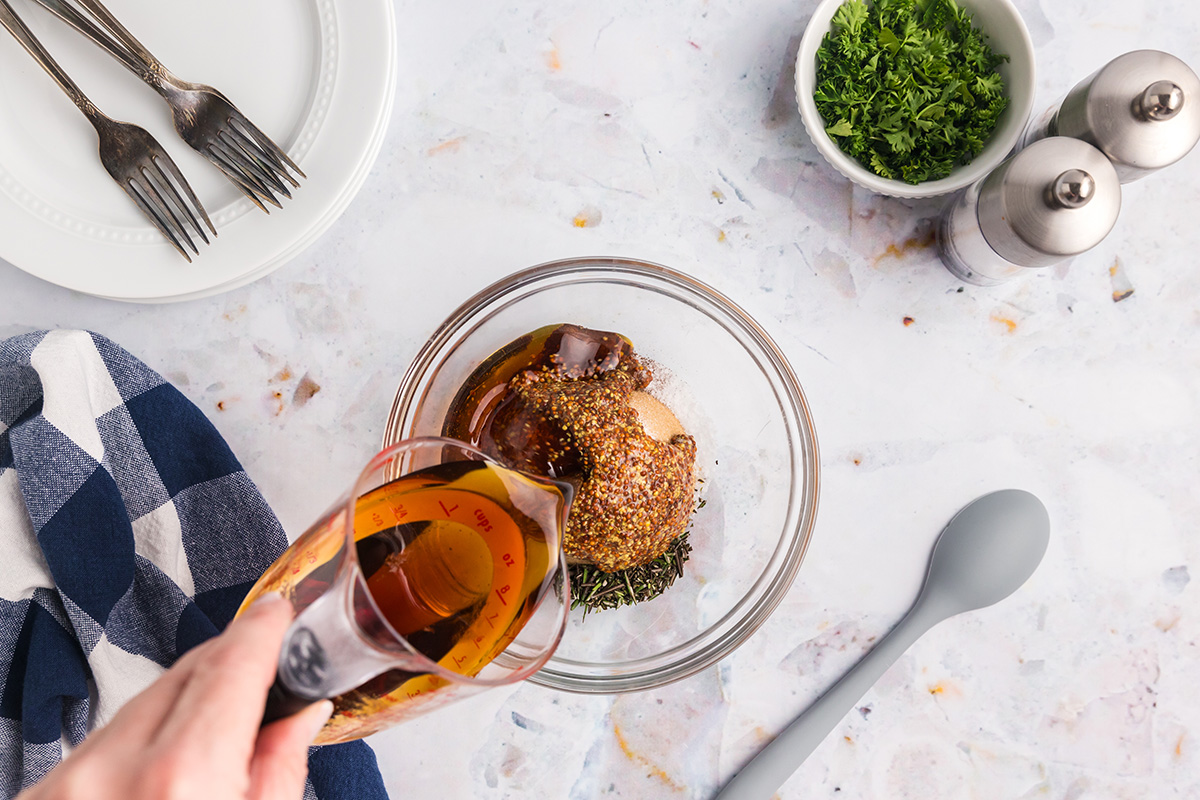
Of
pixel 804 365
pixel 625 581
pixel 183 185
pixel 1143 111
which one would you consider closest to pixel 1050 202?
pixel 1143 111

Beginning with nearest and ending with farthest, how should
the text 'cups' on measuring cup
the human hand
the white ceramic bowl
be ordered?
the human hand < the text 'cups' on measuring cup < the white ceramic bowl

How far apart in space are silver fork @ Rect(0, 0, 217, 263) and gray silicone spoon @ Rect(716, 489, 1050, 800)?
0.98 metres

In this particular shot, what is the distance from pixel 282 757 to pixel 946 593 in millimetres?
858

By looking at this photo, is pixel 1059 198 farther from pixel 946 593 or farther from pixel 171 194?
pixel 171 194

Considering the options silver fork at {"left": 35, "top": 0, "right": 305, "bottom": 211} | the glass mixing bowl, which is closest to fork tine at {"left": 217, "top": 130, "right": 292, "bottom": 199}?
silver fork at {"left": 35, "top": 0, "right": 305, "bottom": 211}

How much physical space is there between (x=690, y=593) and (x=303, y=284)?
0.64 meters

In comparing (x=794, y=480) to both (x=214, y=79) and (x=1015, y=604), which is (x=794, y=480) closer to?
(x=1015, y=604)

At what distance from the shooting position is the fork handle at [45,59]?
954 millimetres

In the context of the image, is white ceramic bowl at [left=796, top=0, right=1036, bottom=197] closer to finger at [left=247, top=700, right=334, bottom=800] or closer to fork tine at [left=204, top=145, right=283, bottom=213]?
fork tine at [left=204, top=145, right=283, bottom=213]

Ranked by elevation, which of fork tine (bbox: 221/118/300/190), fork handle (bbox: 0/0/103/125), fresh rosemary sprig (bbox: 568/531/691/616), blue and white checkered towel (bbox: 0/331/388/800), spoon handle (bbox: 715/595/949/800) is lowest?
spoon handle (bbox: 715/595/949/800)

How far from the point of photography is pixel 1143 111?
915 mm

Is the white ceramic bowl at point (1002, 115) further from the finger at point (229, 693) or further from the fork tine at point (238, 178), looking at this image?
the finger at point (229, 693)

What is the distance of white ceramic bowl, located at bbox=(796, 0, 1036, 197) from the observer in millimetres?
1001

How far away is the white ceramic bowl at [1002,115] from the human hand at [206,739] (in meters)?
0.83
